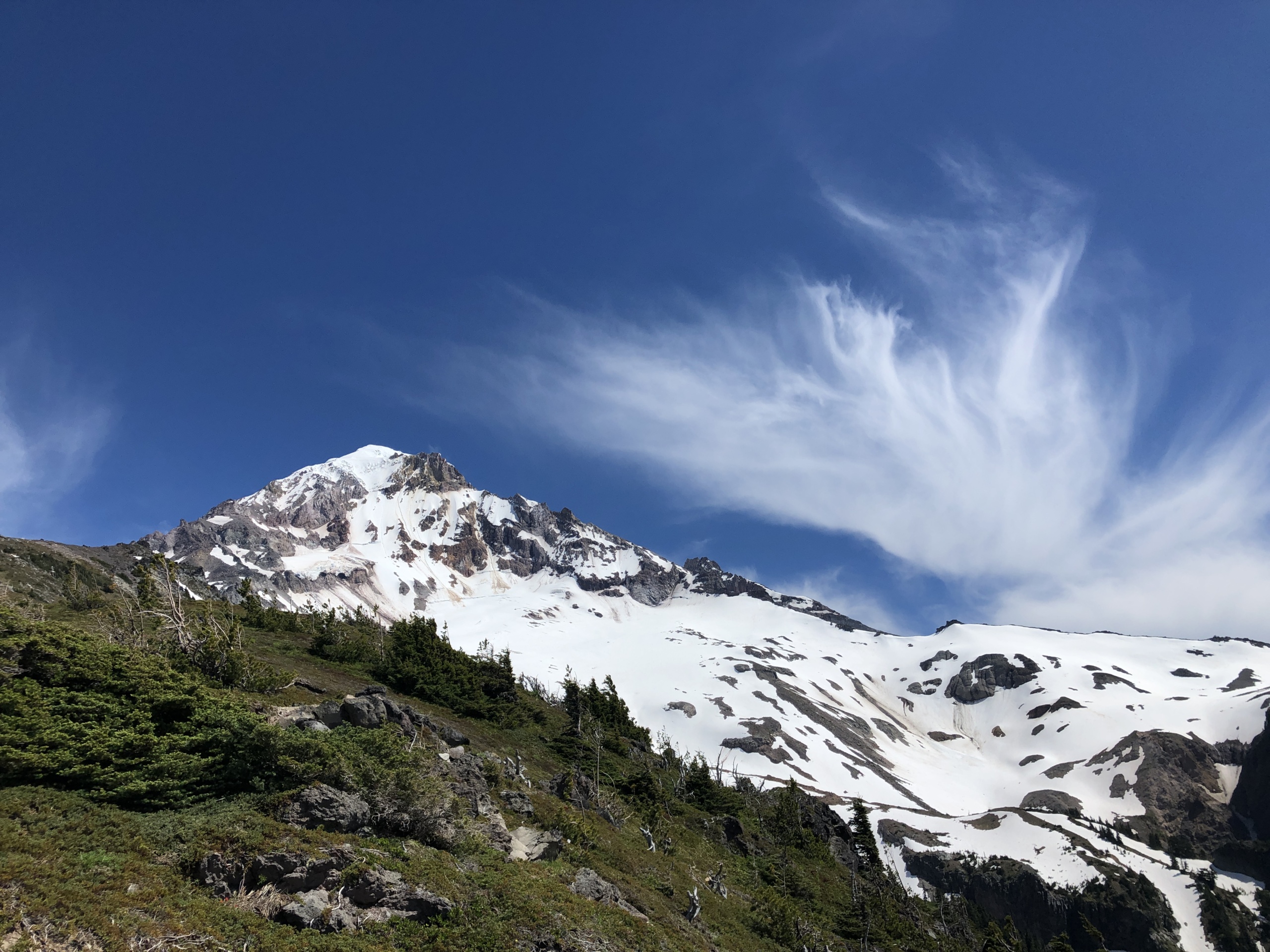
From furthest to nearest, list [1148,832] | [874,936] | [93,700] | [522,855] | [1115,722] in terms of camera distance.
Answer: [1115,722] < [1148,832] < [874,936] < [522,855] < [93,700]

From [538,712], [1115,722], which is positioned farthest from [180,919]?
[1115,722]

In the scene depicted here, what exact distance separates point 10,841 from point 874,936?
160 feet

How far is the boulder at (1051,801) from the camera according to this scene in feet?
438

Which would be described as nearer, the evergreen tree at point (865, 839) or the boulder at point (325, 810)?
the boulder at point (325, 810)

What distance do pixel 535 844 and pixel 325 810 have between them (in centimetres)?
1153

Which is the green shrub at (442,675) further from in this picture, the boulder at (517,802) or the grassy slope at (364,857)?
the boulder at (517,802)

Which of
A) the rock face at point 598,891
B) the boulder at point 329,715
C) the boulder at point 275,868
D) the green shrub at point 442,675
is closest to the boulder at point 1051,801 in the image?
the green shrub at point 442,675

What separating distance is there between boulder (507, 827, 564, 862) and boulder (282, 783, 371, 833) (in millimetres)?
7856

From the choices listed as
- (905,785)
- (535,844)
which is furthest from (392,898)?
(905,785)

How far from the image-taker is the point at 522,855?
26078 millimetres

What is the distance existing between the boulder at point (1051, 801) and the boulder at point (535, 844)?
14462 cm

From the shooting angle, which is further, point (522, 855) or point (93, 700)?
point (522, 855)

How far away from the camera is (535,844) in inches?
1086

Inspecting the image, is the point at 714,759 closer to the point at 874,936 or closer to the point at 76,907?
the point at 874,936
